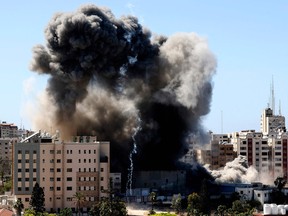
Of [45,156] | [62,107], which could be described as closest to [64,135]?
[62,107]

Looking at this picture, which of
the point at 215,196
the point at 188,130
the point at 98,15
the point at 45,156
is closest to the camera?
the point at 45,156

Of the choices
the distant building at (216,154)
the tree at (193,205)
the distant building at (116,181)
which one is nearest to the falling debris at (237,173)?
the distant building at (216,154)

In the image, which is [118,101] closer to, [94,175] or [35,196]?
[94,175]

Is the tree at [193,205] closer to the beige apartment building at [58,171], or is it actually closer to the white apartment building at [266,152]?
the beige apartment building at [58,171]

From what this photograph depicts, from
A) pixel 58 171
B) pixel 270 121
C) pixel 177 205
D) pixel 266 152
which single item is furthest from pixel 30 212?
pixel 270 121

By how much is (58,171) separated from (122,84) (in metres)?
17.9

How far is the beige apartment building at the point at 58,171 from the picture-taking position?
6675 centimetres

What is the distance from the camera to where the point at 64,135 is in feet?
264

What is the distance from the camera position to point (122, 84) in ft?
271

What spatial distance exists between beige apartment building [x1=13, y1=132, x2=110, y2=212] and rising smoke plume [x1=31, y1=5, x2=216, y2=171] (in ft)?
29.1

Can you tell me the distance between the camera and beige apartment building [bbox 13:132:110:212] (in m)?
66.8

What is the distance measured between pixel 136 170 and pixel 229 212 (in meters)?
18.5

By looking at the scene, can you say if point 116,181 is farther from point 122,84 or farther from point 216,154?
point 216,154

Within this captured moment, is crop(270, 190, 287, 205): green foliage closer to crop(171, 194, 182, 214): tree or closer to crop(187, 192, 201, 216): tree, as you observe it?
crop(187, 192, 201, 216): tree
